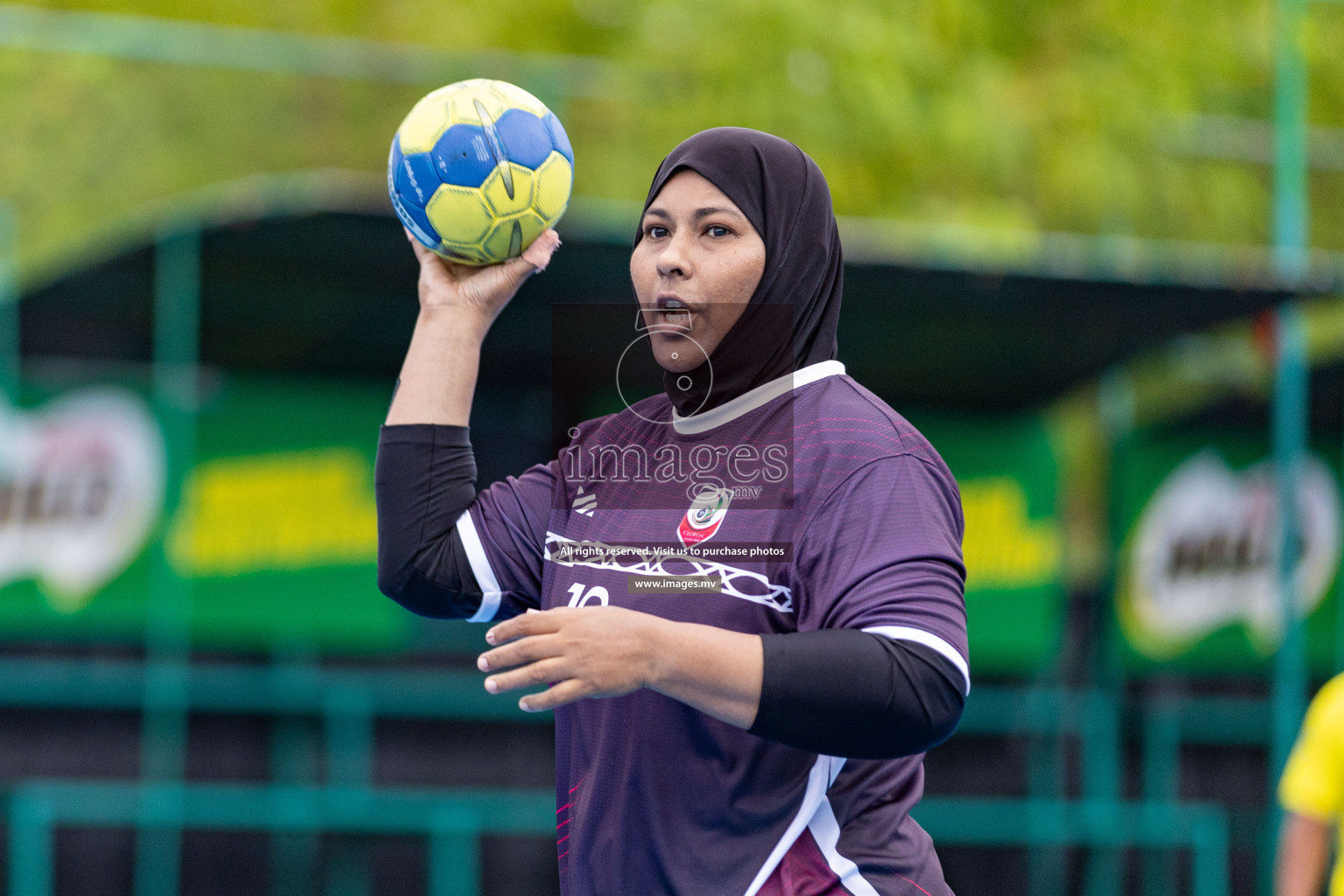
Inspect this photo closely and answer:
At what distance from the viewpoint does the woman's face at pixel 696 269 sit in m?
2.48

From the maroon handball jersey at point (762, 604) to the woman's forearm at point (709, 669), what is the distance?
18cm

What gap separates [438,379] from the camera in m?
2.72

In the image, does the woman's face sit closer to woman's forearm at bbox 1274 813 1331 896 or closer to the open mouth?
the open mouth

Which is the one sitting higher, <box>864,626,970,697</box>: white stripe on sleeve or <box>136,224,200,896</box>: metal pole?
<box>136,224,200,896</box>: metal pole

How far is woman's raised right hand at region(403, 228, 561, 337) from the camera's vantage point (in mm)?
2795

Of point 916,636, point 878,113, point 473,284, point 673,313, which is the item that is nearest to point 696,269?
point 673,313

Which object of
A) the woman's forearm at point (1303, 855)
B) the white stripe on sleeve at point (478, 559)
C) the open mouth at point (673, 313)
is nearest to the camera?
the open mouth at point (673, 313)

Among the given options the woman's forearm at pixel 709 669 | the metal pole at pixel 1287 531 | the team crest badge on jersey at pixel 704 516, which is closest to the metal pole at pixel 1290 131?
the metal pole at pixel 1287 531

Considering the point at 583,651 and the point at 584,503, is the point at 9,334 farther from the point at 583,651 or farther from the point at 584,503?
the point at 583,651

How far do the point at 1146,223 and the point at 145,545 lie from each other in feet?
23.9

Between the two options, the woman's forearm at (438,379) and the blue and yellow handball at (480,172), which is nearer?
the woman's forearm at (438,379)

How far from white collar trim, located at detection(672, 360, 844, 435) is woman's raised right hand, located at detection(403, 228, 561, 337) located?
18.1 inches

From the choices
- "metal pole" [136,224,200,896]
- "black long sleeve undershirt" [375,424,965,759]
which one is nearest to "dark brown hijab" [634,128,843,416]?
"black long sleeve undershirt" [375,424,965,759]

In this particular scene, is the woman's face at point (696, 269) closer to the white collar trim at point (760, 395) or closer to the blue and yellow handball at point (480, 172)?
the white collar trim at point (760, 395)
